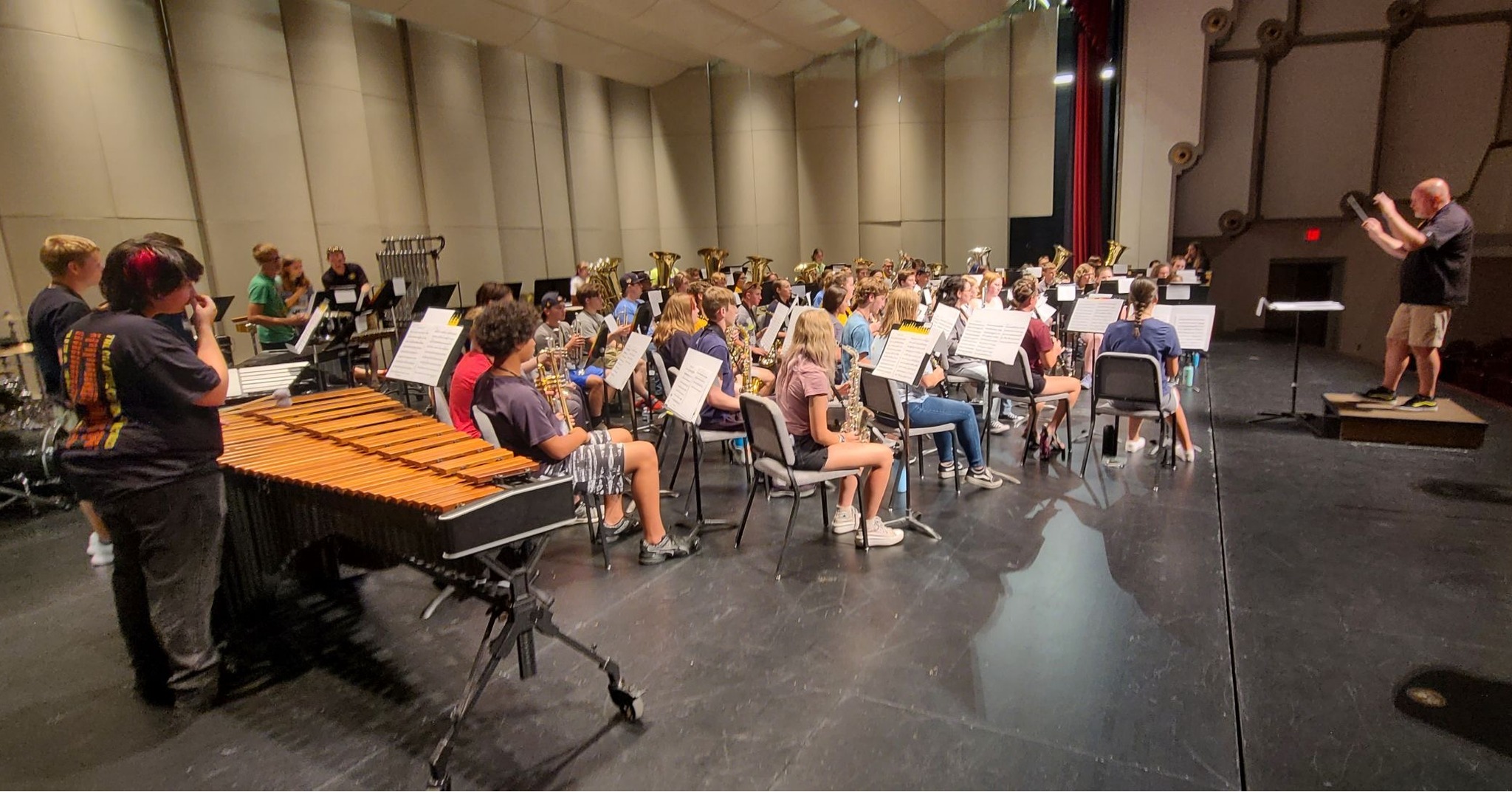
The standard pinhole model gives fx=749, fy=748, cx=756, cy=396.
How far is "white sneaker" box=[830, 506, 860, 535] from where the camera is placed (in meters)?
4.34

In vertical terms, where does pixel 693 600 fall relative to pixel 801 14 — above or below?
below

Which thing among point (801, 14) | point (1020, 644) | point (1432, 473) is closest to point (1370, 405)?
point (1432, 473)

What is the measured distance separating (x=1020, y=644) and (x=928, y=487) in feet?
6.86

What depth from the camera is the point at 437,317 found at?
12.9 feet

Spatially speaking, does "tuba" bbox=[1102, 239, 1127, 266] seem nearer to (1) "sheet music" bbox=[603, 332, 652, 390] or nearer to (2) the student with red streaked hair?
(1) "sheet music" bbox=[603, 332, 652, 390]

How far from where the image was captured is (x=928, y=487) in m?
5.16

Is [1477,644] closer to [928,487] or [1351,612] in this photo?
[1351,612]

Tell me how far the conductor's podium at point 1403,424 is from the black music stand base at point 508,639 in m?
6.01

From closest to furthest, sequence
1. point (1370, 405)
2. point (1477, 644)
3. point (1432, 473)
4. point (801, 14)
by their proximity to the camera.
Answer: point (1477, 644) < point (1432, 473) < point (1370, 405) < point (801, 14)

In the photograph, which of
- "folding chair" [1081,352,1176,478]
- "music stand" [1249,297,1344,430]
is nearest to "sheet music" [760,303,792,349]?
"folding chair" [1081,352,1176,478]

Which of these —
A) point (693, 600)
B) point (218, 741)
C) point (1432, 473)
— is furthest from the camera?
point (1432, 473)

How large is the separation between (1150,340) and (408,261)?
9.07 m

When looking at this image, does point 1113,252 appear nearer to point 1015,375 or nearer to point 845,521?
point 1015,375

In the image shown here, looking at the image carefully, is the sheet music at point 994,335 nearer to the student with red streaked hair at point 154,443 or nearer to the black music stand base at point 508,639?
the black music stand base at point 508,639
